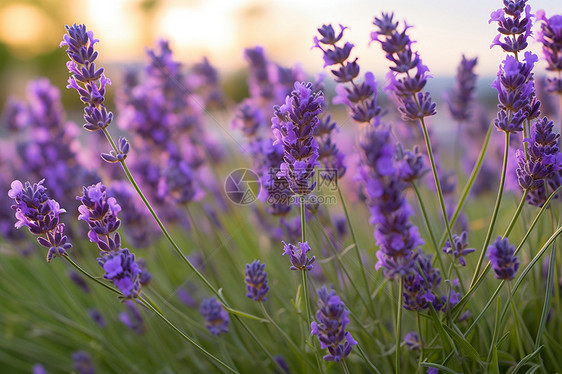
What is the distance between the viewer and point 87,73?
4.12 ft

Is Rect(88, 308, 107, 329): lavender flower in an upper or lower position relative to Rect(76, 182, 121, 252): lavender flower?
upper

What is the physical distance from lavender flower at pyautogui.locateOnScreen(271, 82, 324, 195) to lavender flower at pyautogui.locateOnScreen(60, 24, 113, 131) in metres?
0.47

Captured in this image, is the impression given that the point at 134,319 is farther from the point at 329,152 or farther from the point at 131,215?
the point at 329,152

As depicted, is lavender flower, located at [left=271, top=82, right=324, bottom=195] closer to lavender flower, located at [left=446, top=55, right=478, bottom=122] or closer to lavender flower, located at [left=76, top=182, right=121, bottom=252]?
lavender flower, located at [left=76, top=182, right=121, bottom=252]

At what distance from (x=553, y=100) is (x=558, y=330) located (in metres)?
1.28

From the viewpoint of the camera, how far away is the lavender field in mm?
1130

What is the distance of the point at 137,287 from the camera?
1139 millimetres

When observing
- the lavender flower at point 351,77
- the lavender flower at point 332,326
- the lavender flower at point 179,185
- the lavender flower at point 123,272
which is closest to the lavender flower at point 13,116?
the lavender flower at point 179,185

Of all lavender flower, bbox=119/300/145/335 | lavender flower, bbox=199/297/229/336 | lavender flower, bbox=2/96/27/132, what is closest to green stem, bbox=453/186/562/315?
lavender flower, bbox=199/297/229/336

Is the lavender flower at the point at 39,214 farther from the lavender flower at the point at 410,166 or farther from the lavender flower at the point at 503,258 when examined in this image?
the lavender flower at the point at 503,258

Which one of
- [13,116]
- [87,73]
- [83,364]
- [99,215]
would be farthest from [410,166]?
[13,116]

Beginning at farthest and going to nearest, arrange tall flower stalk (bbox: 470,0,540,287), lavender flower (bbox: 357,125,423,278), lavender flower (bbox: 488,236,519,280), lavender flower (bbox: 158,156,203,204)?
lavender flower (bbox: 158,156,203,204) < tall flower stalk (bbox: 470,0,540,287) < lavender flower (bbox: 488,236,519,280) < lavender flower (bbox: 357,125,423,278)

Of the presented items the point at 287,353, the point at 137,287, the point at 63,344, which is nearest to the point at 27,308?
the point at 63,344

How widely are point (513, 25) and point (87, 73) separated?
3.52ft
